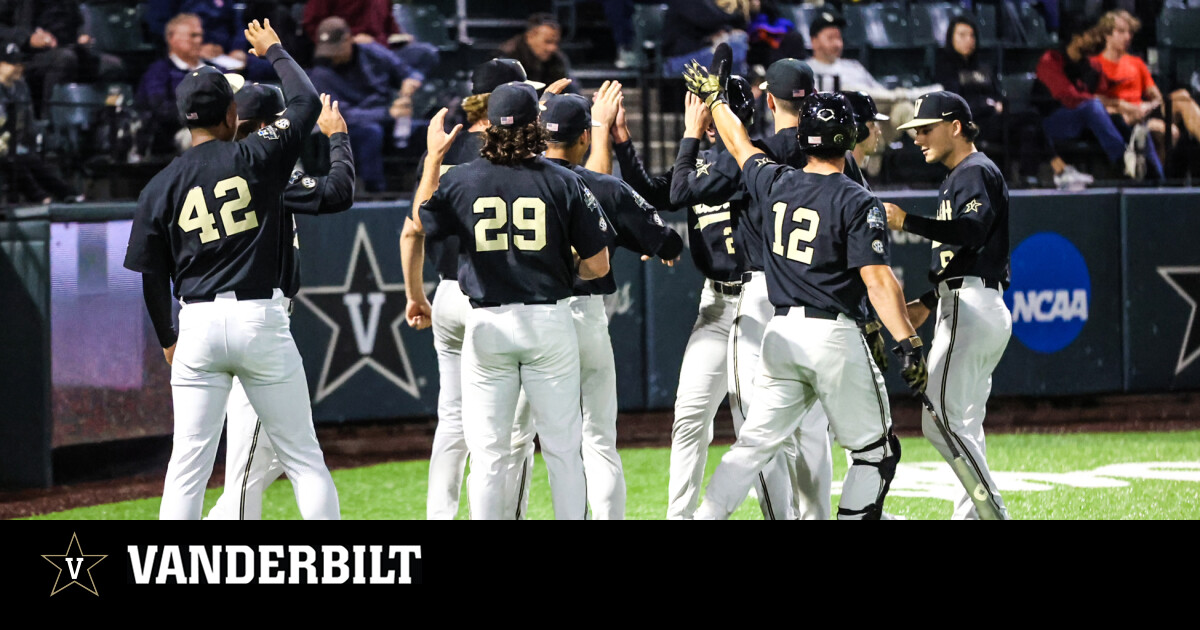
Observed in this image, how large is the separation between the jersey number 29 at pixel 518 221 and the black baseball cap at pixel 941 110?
76.2 inches

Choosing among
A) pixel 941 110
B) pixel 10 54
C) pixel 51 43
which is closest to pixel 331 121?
pixel 941 110

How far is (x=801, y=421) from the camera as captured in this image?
5633mm

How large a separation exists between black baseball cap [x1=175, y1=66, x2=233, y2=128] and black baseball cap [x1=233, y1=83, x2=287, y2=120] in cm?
56

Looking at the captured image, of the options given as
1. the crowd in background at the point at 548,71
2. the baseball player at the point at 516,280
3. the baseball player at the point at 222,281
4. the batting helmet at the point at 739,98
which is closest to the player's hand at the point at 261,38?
the baseball player at the point at 222,281

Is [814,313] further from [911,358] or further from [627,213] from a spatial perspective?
[627,213]

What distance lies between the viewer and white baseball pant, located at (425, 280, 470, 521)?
5.80 meters

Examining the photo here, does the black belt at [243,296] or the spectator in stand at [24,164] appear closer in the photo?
the black belt at [243,296]

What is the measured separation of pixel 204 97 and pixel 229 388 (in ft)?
3.34

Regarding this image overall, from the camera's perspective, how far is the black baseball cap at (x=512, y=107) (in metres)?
4.82
